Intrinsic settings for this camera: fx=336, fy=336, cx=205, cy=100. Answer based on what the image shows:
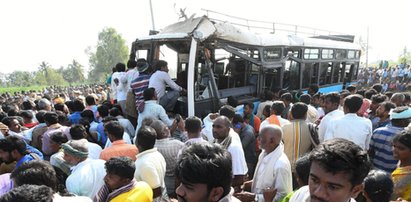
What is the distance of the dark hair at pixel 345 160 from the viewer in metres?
1.66

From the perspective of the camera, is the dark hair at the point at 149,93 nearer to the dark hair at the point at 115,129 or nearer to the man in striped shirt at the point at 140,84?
the man in striped shirt at the point at 140,84

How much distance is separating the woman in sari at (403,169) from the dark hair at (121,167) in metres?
2.07

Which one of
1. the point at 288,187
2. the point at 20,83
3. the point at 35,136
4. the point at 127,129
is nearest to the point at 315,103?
the point at 127,129

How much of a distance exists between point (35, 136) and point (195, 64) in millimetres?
2704

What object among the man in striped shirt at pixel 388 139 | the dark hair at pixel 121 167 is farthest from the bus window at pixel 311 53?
the dark hair at pixel 121 167

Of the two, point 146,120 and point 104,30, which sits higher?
point 104,30

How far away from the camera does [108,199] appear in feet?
8.56

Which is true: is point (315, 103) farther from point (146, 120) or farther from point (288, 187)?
point (288, 187)

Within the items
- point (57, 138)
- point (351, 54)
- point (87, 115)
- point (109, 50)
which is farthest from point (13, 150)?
point (109, 50)

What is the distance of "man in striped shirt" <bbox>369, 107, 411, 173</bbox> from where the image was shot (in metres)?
3.78

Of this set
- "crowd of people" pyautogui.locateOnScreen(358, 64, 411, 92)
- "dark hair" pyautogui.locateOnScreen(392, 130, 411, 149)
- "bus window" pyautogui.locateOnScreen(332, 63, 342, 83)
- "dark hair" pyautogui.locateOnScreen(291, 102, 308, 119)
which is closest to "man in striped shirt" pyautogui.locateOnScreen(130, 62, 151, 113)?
"dark hair" pyautogui.locateOnScreen(291, 102, 308, 119)

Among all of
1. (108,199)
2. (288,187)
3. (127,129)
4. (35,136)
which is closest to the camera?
(108,199)

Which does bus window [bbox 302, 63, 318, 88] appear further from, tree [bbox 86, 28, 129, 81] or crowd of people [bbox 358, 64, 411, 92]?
tree [bbox 86, 28, 129, 81]

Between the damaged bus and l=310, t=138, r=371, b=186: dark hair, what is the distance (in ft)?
13.2
